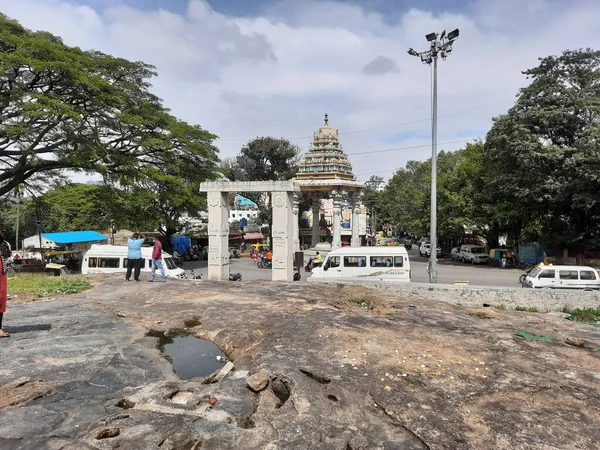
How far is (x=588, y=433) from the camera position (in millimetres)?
4508

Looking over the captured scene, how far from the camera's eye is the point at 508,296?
570 inches

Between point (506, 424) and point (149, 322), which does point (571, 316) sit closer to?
point (506, 424)

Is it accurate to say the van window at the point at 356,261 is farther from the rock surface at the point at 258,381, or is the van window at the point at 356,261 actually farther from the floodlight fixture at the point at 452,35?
the rock surface at the point at 258,381

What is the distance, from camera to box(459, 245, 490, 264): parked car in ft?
107


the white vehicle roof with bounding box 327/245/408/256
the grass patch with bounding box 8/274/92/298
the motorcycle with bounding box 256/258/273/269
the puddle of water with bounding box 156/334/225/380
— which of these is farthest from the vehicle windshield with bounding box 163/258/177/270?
the motorcycle with bounding box 256/258/273/269

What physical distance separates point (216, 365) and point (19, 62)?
19.6 meters

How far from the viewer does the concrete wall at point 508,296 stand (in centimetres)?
1409

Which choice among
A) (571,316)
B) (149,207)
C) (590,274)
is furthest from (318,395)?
(149,207)

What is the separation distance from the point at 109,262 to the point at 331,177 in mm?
17742

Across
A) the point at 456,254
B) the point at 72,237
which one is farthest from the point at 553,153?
the point at 72,237

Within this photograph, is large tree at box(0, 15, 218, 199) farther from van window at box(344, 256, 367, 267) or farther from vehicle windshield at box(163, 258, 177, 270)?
van window at box(344, 256, 367, 267)

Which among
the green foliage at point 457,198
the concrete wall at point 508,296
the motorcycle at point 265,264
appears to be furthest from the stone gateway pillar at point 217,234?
the green foliage at point 457,198

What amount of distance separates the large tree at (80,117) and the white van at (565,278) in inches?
852

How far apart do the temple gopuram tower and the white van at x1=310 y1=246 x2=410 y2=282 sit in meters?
12.0
